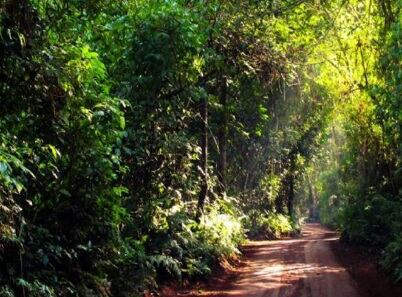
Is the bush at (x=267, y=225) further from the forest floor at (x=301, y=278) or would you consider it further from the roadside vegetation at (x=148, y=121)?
the forest floor at (x=301, y=278)

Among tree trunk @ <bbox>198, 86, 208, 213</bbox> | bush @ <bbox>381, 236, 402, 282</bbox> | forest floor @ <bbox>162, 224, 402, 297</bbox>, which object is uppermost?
tree trunk @ <bbox>198, 86, 208, 213</bbox>

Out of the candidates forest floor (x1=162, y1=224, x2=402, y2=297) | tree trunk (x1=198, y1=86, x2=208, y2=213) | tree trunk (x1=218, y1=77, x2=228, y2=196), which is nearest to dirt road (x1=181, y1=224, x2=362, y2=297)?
forest floor (x1=162, y1=224, x2=402, y2=297)

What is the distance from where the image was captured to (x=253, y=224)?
1255 inches

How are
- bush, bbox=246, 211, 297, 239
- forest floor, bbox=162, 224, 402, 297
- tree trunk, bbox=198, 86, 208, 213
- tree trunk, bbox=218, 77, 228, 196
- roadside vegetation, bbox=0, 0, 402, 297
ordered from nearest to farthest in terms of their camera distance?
roadside vegetation, bbox=0, 0, 402, 297
forest floor, bbox=162, 224, 402, 297
tree trunk, bbox=198, 86, 208, 213
tree trunk, bbox=218, 77, 228, 196
bush, bbox=246, 211, 297, 239

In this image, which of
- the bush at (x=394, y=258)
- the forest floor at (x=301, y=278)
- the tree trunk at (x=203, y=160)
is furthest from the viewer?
the tree trunk at (x=203, y=160)

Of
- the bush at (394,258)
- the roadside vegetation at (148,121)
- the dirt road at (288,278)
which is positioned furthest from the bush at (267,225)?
the bush at (394,258)

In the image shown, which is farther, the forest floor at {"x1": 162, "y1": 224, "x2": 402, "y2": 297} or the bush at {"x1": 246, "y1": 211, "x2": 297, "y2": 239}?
the bush at {"x1": 246, "y1": 211, "x2": 297, "y2": 239}

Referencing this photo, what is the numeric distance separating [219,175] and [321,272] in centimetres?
678

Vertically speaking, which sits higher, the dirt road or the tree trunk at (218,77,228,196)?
the tree trunk at (218,77,228,196)

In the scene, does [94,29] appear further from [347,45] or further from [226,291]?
[347,45]

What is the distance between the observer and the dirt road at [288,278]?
11.9m

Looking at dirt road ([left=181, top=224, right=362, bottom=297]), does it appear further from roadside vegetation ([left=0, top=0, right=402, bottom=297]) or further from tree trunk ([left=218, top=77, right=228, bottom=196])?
tree trunk ([left=218, top=77, right=228, bottom=196])

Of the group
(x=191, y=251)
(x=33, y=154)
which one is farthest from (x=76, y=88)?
(x=191, y=251)

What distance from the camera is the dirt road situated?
38.9 ft
